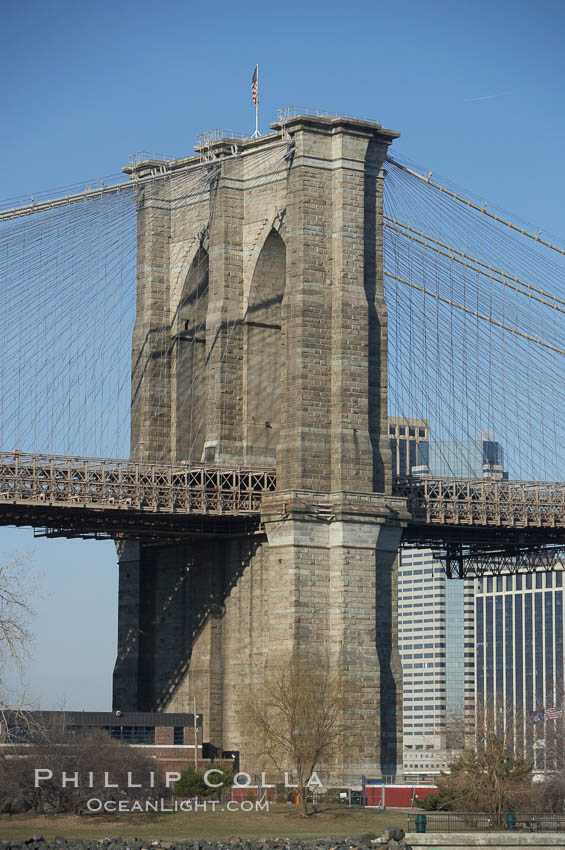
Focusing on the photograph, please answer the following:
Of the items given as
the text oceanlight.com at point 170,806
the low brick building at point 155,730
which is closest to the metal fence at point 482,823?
the text oceanlight.com at point 170,806

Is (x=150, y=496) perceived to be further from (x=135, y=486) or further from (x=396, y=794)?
(x=396, y=794)

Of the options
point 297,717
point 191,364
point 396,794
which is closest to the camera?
point 297,717

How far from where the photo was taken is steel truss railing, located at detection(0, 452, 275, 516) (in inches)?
3900

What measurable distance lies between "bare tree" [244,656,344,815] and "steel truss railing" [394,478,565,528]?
17.2 metres

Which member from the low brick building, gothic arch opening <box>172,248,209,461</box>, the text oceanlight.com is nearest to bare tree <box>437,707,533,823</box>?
the text oceanlight.com

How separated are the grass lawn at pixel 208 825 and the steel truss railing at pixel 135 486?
65.4 feet

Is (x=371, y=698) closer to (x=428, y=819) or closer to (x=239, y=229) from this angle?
(x=428, y=819)

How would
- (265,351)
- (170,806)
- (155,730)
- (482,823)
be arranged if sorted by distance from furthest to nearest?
(265,351) → (155,730) → (170,806) → (482,823)

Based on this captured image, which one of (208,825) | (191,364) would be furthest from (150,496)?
(208,825)

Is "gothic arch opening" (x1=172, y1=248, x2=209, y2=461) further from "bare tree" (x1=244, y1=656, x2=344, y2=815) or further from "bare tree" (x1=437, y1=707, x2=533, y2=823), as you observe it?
"bare tree" (x1=437, y1=707, x2=533, y2=823)

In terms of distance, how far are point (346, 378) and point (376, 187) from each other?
12178 mm

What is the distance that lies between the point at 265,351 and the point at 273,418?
13.4 ft

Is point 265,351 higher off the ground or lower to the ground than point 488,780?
higher

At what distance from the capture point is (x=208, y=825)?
83.9 meters
